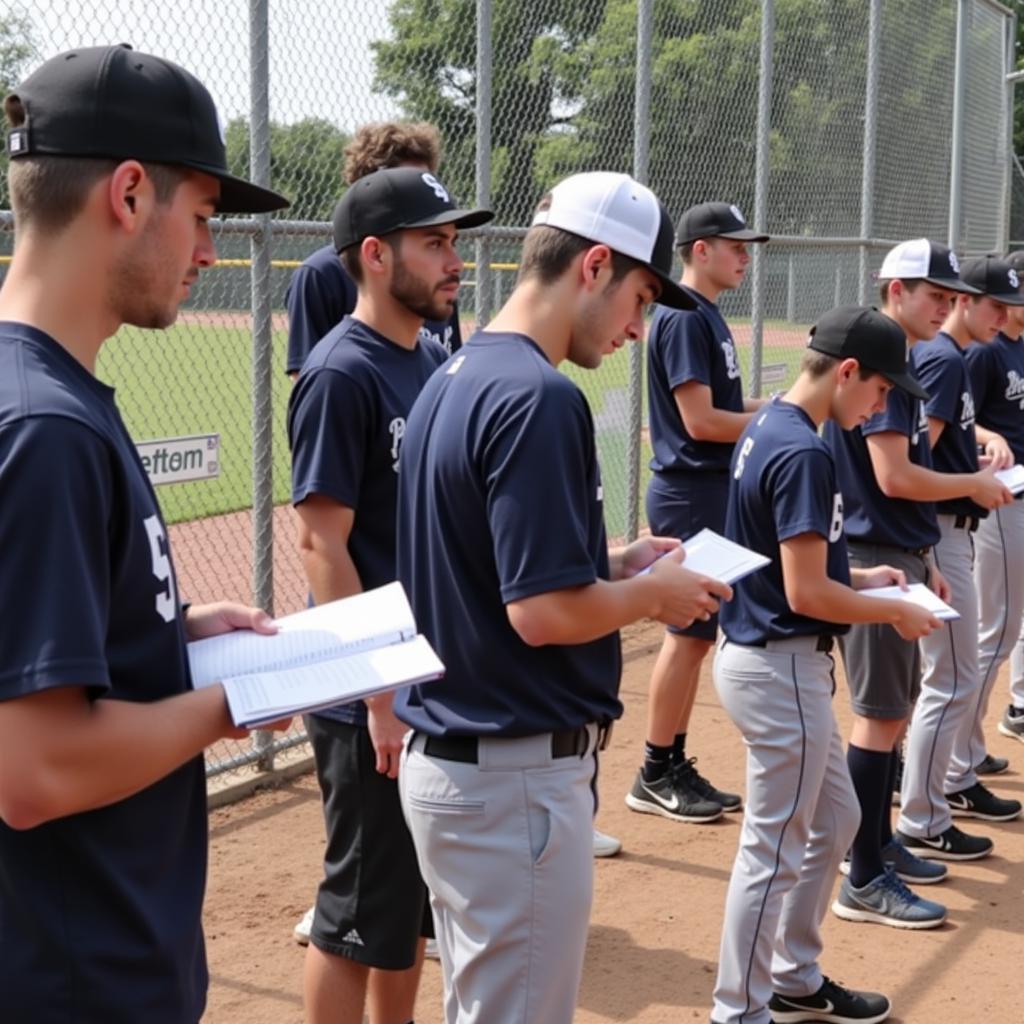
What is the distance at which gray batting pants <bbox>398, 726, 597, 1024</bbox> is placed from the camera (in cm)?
268

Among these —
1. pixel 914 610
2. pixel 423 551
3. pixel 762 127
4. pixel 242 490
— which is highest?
pixel 762 127

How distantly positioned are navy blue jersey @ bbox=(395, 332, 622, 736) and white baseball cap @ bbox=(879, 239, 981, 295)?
2889 mm

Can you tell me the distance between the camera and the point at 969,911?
5.00 metres

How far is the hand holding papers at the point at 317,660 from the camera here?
1.88m

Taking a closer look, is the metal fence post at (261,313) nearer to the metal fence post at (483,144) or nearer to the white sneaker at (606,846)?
the metal fence post at (483,144)

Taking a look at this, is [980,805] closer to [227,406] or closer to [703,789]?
[703,789]

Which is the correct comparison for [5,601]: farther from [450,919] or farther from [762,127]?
[762,127]

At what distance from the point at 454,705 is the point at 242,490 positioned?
12268mm

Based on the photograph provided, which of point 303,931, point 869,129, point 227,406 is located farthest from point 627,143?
point 227,406

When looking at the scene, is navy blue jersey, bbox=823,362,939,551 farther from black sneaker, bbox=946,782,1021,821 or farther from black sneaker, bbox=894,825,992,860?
black sneaker, bbox=946,782,1021,821

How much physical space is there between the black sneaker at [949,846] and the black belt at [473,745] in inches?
123

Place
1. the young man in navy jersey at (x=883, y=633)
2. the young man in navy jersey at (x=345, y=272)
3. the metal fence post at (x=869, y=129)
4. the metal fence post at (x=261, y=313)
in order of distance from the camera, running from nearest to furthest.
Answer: the young man in navy jersey at (x=345, y=272), the young man in navy jersey at (x=883, y=633), the metal fence post at (x=261, y=313), the metal fence post at (x=869, y=129)

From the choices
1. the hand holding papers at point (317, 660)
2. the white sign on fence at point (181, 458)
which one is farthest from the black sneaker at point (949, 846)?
the hand holding papers at point (317, 660)

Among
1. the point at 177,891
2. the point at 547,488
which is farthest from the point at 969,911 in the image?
the point at 177,891
